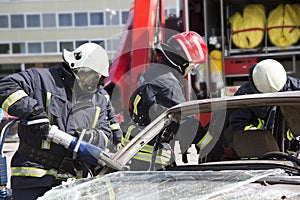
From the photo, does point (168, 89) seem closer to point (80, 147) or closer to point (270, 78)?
point (270, 78)

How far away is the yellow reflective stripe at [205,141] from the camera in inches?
157

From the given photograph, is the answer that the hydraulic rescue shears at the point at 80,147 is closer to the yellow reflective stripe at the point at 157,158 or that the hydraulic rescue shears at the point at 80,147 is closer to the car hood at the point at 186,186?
the car hood at the point at 186,186

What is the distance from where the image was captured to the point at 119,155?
3.22 metres

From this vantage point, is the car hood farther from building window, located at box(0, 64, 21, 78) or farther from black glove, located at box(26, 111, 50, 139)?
building window, located at box(0, 64, 21, 78)

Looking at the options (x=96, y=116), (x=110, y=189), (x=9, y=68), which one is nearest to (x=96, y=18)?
(x=9, y=68)

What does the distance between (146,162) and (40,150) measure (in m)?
0.67

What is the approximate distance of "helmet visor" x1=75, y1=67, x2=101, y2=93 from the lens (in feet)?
11.8

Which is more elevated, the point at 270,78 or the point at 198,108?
the point at 270,78

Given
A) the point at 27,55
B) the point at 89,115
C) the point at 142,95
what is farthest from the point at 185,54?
the point at 27,55

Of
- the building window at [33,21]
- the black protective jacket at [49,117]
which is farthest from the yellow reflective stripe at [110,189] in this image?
the building window at [33,21]

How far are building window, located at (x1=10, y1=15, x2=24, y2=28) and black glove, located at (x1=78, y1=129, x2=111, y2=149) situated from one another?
31795 millimetres

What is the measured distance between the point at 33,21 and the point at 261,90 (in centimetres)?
3129

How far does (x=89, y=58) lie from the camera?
11.8ft

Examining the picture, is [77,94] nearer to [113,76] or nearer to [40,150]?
[40,150]
